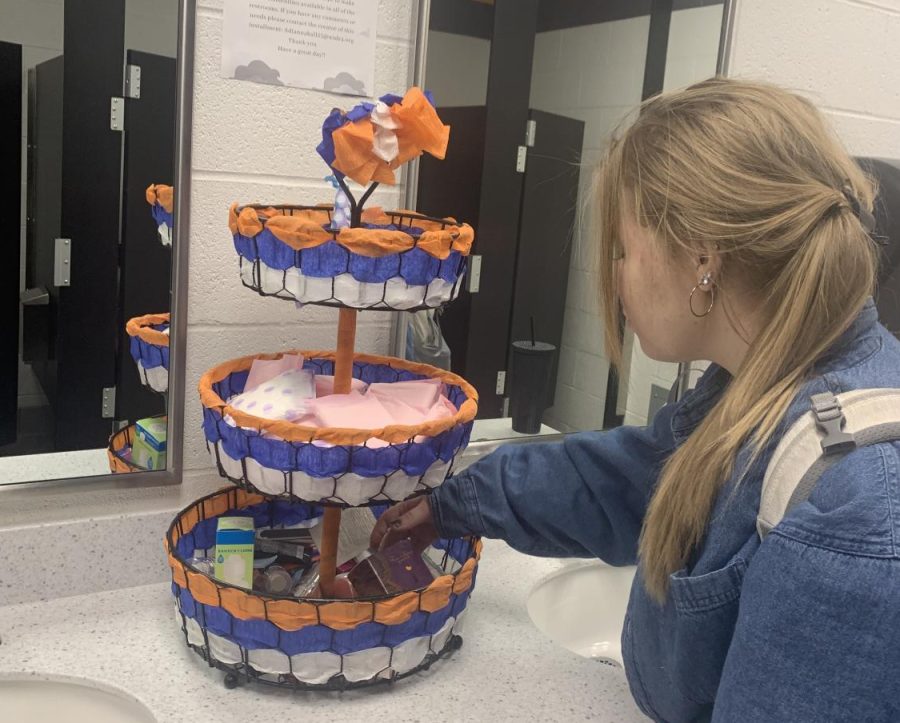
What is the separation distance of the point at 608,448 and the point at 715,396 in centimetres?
19

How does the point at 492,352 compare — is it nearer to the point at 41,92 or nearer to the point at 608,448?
the point at 608,448

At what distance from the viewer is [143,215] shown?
1.07 metres

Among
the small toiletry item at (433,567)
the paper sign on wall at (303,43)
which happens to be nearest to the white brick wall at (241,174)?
the paper sign on wall at (303,43)

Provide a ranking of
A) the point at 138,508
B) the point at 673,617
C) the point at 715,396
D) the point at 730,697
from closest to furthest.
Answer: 1. the point at 730,697
2. the point at 673,617
3. the point at 715,396
4. the point at 138,508

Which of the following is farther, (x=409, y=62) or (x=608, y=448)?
(x=409, y=62)

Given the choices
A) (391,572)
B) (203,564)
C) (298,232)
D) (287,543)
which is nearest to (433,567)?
(391,572)

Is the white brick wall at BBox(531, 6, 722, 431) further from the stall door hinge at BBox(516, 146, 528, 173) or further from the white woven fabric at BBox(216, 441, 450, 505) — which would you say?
the white woven fabric at BBox(216, 441, 450, 505)

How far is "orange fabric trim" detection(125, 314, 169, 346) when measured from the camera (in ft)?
3.62

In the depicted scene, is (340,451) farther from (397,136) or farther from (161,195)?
(161,195)

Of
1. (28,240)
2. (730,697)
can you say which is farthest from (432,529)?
(28,240)

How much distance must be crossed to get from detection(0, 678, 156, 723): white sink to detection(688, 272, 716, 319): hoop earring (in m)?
0.75

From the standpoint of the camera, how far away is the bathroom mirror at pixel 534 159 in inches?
50.6

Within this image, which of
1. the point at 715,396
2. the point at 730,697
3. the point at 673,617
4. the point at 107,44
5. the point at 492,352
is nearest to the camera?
the point at 730,697

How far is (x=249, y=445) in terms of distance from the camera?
2.72 ft
